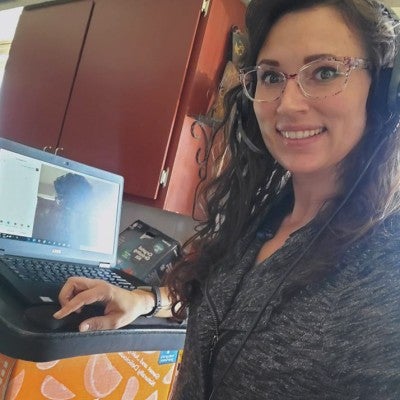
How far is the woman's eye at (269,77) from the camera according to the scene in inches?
27.0

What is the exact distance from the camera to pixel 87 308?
30.2 inches

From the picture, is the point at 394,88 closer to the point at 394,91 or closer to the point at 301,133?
the point at 394,91

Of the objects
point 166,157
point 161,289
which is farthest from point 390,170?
point 166,157

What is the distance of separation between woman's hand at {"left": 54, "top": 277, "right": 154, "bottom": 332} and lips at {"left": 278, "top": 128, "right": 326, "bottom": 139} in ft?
1.39

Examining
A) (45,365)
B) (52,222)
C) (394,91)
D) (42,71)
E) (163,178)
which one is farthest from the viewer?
(42,71)

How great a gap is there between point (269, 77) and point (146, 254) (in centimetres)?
77

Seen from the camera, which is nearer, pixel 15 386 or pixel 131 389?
pixel 15 386

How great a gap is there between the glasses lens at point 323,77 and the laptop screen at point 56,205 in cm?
67

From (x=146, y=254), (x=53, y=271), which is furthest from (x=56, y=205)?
(x=146, y=254)

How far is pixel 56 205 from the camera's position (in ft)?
3.43

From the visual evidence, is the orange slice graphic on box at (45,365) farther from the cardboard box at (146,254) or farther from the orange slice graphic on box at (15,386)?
the cardboard box at (146,254)

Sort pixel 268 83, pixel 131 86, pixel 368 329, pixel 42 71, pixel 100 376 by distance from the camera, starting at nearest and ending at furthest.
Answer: pixel 368 329 < pixel 268 83 < pixel 100 376 < pixel 131 86 < pixel 42 71

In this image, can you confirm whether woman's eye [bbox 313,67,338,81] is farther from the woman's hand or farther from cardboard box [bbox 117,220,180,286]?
cardboard box [bbox 117,220,180,286]

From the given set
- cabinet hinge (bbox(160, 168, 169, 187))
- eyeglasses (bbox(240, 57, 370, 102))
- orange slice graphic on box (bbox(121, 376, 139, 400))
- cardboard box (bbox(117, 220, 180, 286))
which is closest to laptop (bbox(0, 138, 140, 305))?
cardboard box (bbox(117, 220, 180, 286))
